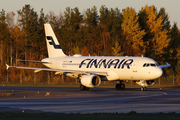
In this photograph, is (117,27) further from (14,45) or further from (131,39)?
(14,45)

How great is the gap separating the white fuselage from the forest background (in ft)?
78.6

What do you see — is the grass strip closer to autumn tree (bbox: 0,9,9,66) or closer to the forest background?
the forest background

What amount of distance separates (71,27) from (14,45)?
608 inches

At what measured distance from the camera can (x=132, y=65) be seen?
37.5m

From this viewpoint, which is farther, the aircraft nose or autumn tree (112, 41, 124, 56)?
autumn tree (112, 41, 124, 56)

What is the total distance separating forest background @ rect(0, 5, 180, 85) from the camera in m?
77.1

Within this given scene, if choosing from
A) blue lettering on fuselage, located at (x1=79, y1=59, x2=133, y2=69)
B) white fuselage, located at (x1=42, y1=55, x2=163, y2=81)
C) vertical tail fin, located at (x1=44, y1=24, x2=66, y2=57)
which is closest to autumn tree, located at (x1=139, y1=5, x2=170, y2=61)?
vertical tail fin, located at (x1=44, y1=24, x2=66, y2=57)

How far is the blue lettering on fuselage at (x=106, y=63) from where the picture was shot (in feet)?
125

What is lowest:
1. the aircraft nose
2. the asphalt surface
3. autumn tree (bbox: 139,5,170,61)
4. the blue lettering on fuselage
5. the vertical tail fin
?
the asphalt surface

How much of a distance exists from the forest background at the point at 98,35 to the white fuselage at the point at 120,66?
23965 millimetres

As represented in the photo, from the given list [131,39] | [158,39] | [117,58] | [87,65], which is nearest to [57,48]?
[87,65]

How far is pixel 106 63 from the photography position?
131 ft

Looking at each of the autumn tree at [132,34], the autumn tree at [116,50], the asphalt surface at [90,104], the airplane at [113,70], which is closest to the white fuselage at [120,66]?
the airplane at [113,70]

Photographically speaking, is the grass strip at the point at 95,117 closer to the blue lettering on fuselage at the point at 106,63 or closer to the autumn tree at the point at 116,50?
the blue lettering on fuselage at the point at 106,63
